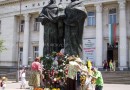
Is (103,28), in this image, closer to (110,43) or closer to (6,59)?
(110,43)

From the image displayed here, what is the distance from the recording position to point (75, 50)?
43.5 feet

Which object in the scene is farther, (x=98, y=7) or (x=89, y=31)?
(x=89, y=31)

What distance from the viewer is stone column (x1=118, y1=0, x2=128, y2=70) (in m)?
40.6

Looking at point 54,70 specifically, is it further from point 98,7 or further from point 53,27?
point 98,7

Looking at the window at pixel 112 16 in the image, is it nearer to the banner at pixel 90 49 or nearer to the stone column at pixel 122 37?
the stone column at pixel 122 37

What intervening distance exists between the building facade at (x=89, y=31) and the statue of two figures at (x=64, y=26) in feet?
65.8

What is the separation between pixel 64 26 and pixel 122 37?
28.7 metres

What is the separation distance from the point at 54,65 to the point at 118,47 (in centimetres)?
3102

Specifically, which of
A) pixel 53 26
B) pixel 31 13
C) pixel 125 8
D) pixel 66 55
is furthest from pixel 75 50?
pixel 31 13

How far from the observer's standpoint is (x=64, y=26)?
13.6 meters

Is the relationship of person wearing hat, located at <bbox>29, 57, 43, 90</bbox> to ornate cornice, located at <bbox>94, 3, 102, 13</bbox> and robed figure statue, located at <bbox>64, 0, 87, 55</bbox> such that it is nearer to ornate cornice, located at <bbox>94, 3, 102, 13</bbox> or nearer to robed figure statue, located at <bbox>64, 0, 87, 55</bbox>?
robed figure statue, located at <bbox>64, 0, 87, 55</bbox>

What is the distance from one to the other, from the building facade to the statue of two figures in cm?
2005

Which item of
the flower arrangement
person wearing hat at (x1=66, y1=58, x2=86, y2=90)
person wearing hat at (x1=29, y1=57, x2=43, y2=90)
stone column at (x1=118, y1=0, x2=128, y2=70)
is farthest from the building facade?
person wearing hat at (x1=66, y1=58, x2=86, y2=90)

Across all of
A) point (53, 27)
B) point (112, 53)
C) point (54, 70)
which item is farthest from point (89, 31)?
point (54, 70)
